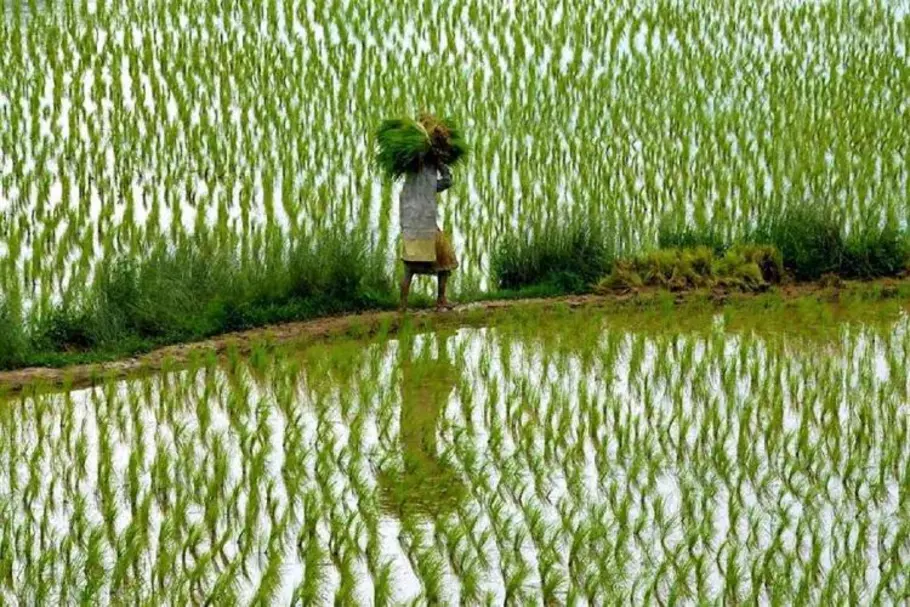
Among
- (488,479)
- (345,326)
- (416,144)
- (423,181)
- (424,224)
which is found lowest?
(488,479)

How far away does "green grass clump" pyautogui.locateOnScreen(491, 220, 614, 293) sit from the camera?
28.3 ft

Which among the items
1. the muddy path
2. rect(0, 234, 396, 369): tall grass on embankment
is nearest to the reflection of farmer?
the muddy path

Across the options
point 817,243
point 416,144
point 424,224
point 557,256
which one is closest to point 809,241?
point 817,243

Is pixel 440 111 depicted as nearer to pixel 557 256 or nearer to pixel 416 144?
pixel 557 256

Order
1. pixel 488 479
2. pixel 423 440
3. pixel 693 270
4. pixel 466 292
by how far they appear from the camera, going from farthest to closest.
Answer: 1. pixel 693 270
2. pixel 466 292
3. pixel 423 440
4. pixel 488 479

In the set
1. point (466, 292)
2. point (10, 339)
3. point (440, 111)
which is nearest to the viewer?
point (10, 339)

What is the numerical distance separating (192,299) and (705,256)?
234cm

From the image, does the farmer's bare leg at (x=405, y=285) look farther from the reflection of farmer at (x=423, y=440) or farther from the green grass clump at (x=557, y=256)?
the green grass clump at (x=557, y=256)

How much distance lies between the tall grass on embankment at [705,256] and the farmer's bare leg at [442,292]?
18.8 inches

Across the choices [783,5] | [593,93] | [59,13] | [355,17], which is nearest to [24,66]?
[59,13]

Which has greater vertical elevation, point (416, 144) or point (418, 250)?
point (416, 144)

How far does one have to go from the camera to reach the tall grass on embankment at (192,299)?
7559mm

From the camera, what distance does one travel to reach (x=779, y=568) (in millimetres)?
5305

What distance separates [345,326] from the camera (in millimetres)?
7949
